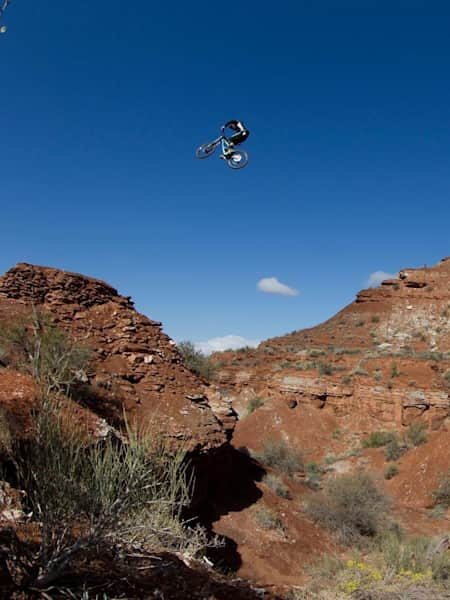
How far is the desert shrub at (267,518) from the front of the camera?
11.8 meters

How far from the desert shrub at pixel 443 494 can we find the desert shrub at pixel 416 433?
3.78 metres

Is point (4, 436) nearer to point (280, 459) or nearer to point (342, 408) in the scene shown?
point (280, 459)

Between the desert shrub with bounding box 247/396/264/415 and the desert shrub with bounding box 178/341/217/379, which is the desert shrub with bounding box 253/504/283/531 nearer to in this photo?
the desert shrub with bounding box 178/341/217/379

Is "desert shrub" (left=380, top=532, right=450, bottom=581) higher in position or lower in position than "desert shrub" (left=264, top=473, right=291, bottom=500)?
higher

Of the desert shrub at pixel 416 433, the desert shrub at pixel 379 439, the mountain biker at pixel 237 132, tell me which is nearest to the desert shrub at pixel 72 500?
the mountain biker at pixel 237 132

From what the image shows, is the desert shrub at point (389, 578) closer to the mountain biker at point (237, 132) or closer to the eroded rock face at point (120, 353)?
the eroded rock face at point (120, 353)

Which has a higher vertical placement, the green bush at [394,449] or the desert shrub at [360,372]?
the desert shrub at [360,372]

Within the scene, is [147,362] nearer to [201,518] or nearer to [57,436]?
[201,518]

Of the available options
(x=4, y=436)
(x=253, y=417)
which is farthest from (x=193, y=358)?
(x=4, y=436)

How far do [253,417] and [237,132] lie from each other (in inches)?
729

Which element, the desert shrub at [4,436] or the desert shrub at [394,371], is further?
the desert shrub at [394,371]

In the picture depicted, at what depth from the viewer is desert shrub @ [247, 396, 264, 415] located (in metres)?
24.4

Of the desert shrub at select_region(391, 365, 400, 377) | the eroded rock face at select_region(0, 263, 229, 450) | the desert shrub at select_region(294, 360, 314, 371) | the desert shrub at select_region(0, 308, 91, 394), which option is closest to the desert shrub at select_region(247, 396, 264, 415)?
the desert shrub at select_region(294, 360, 314, 371)

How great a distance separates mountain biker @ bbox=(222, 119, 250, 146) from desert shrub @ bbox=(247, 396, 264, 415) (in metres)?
19.7
